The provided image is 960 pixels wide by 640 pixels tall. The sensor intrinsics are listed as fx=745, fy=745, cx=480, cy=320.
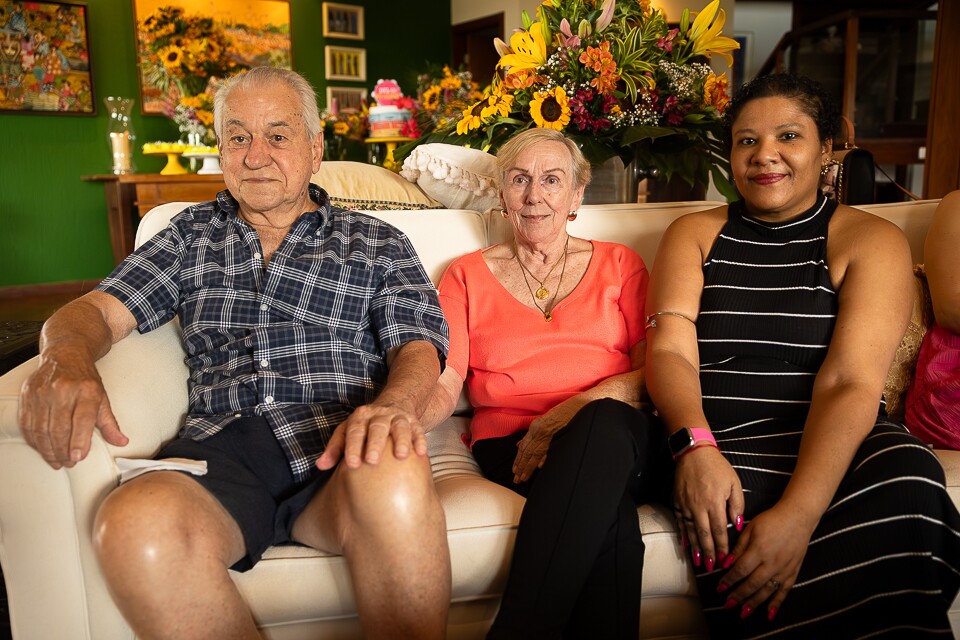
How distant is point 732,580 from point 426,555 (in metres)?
0.51

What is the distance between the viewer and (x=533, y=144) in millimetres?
1712

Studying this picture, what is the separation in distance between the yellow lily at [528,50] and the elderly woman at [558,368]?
1.31 ft

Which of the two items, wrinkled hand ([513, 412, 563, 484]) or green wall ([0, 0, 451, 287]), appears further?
green wall ([0, 0, 451, 287])

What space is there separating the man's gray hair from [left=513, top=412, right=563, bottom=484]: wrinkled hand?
79cm

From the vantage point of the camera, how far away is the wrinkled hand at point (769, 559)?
120cm

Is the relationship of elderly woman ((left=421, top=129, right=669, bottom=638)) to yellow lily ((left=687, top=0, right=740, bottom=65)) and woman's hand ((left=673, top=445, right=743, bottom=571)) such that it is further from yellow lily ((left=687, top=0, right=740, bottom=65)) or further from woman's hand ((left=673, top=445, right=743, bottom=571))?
yellow lily ((left=687, top=0, right=740, bottom=65))

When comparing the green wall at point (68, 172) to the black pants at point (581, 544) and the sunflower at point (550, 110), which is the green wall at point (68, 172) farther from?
the black pants at point (581, 544)

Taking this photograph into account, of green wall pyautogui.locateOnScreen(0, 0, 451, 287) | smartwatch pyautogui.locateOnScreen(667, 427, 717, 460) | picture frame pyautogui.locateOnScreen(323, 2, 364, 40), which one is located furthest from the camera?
picture frame pyautogui.locateOnScreen(323, 2, 364, 40)

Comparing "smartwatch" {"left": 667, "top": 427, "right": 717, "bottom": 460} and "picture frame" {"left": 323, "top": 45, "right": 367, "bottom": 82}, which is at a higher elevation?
"picture frame" {"left": 323, "top": 45, "right": 367, "bottom": 82}

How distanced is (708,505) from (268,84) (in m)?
1.18

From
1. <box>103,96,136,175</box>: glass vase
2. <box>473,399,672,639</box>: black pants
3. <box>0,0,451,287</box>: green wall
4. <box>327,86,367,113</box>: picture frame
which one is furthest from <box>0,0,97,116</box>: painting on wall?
<box>473,399,672,639</box>: black pants

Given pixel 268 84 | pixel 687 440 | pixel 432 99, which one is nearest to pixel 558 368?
pixel 687 440

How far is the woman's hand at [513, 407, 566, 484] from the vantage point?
1.44m

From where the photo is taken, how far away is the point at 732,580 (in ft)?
4.05
